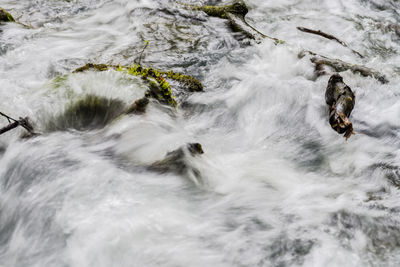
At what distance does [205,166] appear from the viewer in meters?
3.40

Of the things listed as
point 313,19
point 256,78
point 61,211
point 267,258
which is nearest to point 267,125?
point 256,78

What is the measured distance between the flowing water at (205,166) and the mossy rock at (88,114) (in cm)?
9

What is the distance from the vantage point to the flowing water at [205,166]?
268 cm

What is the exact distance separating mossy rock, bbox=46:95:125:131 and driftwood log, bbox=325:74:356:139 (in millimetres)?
2131

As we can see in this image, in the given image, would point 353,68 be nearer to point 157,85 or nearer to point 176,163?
point 157,85

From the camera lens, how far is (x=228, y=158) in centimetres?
373

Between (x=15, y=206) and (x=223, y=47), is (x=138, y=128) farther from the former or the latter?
(x=223, y=47)

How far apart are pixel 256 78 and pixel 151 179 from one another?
8.22ft

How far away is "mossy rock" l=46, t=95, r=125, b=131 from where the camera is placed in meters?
3.95

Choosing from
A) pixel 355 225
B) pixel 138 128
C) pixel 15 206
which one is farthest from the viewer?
pixel 138 128

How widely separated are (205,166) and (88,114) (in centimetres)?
149

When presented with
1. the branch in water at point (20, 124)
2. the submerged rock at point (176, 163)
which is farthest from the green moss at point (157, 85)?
the branch in water at point (20, 124)

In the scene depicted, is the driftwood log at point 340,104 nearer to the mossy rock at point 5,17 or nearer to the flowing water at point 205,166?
the flowing water at point 205,166

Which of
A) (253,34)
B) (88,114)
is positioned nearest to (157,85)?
(88,114)
